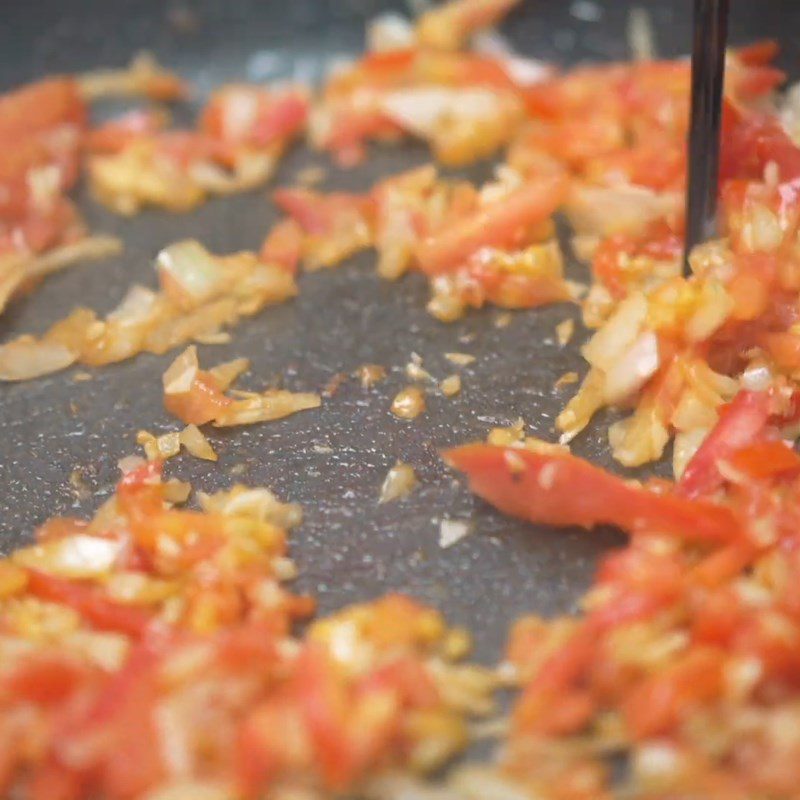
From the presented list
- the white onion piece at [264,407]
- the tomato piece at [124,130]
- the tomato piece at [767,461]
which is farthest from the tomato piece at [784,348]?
the tomato piece at [124,130]

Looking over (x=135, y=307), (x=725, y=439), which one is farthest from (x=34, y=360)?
(x=725, y=439)

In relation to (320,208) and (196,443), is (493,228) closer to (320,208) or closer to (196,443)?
(320,208)

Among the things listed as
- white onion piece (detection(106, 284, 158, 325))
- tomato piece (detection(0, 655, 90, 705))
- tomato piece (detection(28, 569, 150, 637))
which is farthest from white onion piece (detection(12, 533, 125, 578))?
white onion piece (detection(106, 284, 158, 325))

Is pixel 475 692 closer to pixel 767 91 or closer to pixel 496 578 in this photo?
pixel 496 578

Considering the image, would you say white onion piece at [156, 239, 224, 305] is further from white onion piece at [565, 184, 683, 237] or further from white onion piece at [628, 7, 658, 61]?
white onion piece at [628, 7, 658, 61]

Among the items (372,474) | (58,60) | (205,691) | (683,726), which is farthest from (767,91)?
(58,60)

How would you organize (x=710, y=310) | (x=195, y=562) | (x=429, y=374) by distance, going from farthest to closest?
(x=429, y=374) < (x=710, y=310) < (x=195, y=562)
